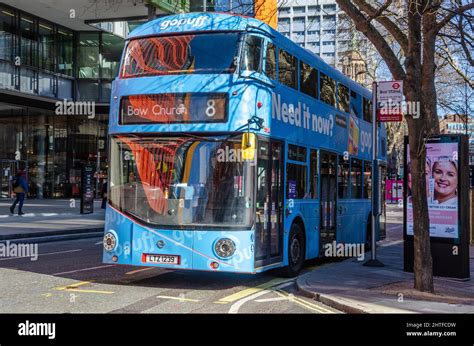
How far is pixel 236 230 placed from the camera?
8.77 meters

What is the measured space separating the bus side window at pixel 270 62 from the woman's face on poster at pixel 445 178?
12.3 ft

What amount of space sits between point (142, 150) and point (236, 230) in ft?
6.74

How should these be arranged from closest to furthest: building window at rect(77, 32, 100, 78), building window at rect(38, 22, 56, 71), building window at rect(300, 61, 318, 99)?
1. building window at rect(300, 61, 318, 99)
2. building window at rect(38, 22, 56, 71)
3. building window at rect(77, 32, 100, 78)

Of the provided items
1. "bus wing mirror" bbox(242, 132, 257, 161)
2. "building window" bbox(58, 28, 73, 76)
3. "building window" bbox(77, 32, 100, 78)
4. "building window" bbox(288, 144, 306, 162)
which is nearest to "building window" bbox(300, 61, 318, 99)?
"building window" bbox(288, 144, 306, 162)

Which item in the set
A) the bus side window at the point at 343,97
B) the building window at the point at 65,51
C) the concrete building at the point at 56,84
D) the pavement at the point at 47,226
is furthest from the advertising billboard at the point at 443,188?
the building window at the point at 65,51

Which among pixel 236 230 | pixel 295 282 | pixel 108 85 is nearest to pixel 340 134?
pixel 295 282

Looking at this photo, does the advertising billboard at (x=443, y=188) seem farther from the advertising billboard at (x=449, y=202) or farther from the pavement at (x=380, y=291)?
the pavement at (x=380, y=291)

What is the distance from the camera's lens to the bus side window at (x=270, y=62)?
9656mm

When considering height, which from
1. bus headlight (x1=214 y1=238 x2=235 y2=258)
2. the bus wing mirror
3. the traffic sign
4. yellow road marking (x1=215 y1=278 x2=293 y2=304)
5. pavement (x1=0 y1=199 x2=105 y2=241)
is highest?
the traffic sign

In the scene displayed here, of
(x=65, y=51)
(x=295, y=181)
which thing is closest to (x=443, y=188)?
(x=295, y=181)

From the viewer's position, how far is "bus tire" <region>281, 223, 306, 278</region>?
34.9ft

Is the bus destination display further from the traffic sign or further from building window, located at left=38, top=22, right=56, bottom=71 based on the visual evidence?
building window, located at left=38, top=22, right=56, bottom=71

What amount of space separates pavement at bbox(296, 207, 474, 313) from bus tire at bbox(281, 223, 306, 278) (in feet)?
1.07

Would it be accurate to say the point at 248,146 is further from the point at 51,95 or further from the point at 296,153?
the point at 51,95
